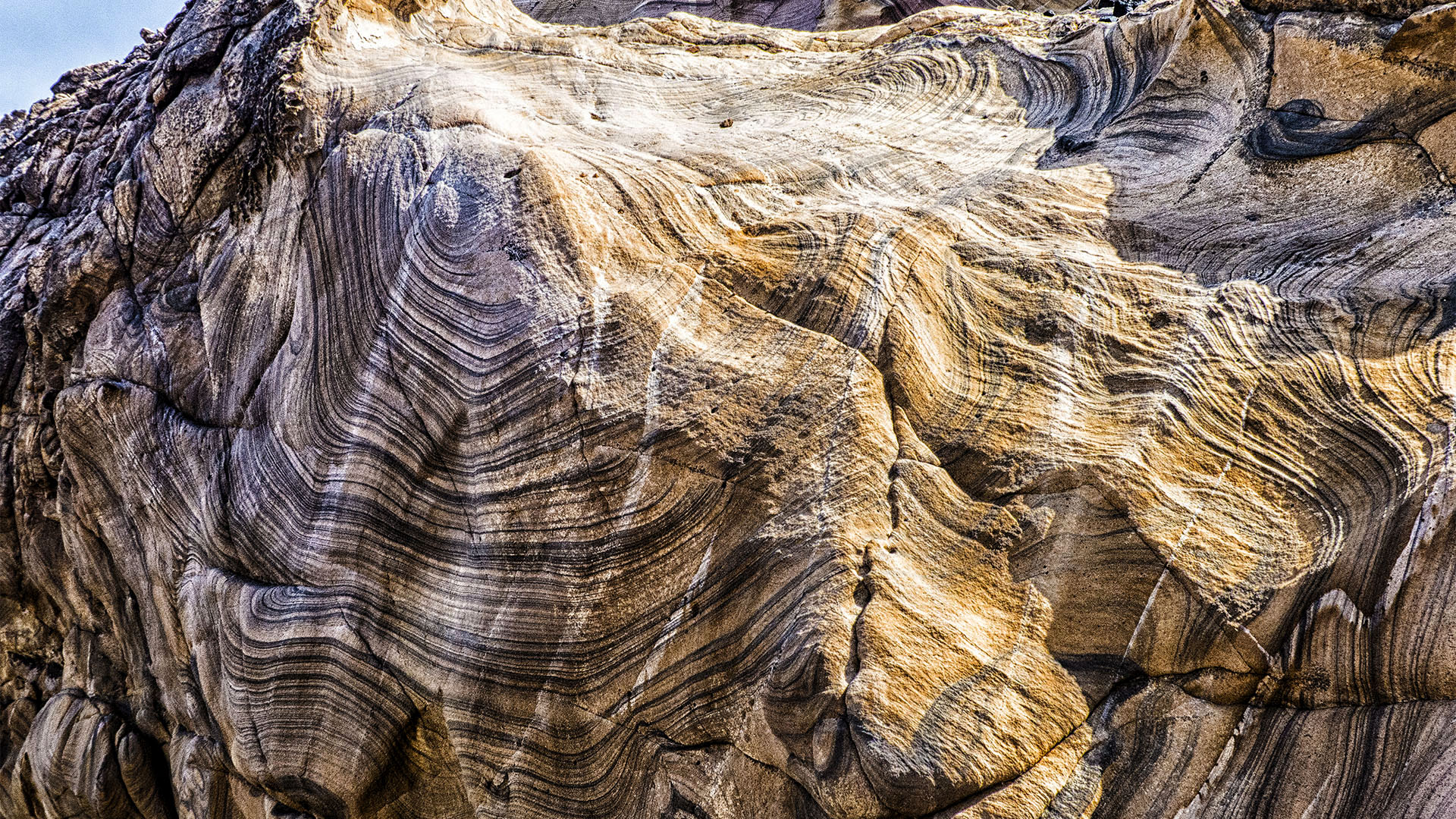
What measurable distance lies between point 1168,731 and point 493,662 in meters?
2.99

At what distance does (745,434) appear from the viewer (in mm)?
4562

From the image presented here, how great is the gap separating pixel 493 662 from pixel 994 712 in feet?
7.54

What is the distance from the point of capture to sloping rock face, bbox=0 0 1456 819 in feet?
13.4

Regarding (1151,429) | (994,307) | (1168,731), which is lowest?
(1168,731)

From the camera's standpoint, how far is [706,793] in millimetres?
4297

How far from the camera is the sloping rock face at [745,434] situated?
13.4ft

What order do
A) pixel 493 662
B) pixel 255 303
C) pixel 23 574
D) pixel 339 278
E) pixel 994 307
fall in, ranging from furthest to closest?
pixel 23 574
pixel 255 303
pixel 339 278
pixel 994 307
pixel 493 662

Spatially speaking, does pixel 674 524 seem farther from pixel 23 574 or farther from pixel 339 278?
pixel 23 574

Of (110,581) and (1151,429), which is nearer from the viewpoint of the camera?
(1151,429)

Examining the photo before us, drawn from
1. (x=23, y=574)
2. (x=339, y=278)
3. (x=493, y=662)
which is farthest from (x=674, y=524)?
(x=23, y=574)

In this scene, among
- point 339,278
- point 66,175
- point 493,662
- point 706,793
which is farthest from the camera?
point 66,175

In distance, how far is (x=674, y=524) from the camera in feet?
14.9

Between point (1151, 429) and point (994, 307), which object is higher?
point (994, 307)

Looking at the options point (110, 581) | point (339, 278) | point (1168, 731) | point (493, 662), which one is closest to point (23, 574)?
point (110, 581)
